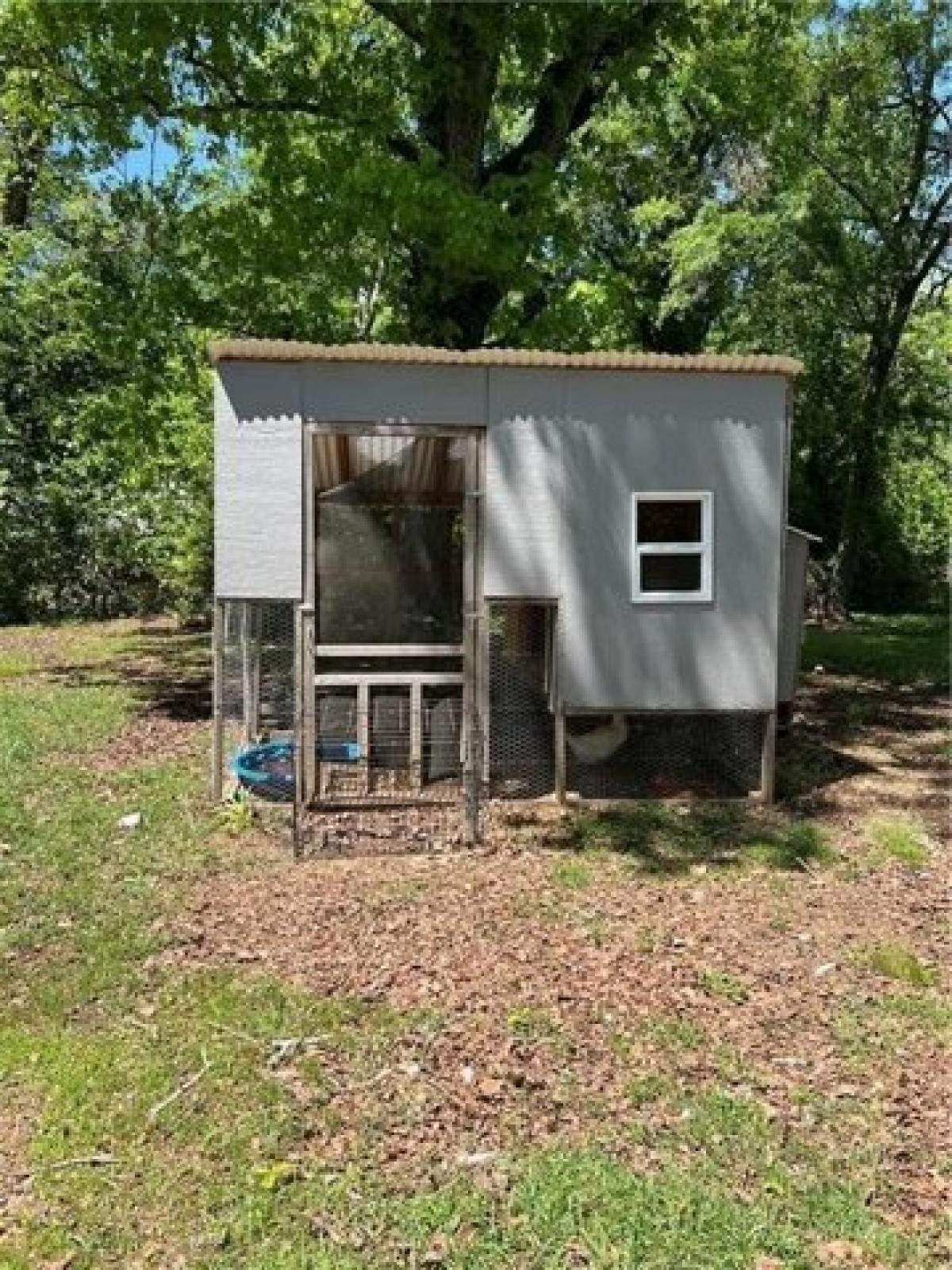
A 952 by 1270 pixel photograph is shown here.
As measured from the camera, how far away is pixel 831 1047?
155 inches

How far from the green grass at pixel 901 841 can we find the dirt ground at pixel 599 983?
0.18 feet

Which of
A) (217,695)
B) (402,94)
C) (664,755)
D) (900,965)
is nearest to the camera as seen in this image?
(900,965)

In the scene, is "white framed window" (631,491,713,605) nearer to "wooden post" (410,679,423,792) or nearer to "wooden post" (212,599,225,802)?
"wooden post" (410,679,423,792)

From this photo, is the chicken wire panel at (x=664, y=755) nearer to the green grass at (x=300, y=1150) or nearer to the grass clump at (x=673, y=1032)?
the green grass at (x=300, y=1150)

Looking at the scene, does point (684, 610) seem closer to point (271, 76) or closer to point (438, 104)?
point (438, 104)

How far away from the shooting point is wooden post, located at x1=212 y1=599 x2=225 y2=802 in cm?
629

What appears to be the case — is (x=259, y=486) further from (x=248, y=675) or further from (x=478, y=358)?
(x=248, y=675)

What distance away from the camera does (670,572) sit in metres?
6.63

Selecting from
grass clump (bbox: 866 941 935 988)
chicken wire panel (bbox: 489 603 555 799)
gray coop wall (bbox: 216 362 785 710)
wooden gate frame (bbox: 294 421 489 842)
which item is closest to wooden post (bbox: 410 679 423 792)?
wooden gate frame (bbox: 294 421 489 842)

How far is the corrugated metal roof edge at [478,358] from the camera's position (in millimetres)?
5977

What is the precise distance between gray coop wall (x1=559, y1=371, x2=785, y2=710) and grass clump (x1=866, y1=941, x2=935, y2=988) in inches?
84.1

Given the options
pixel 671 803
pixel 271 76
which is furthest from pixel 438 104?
pixel 671 803

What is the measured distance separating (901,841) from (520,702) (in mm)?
2201

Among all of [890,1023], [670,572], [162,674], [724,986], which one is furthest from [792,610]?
[162,674]
